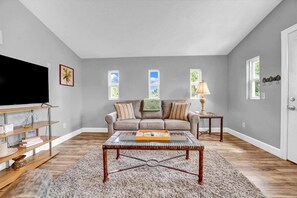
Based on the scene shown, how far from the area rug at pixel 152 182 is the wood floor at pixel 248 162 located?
17 cm

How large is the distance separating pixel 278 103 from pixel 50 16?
13.5 feet

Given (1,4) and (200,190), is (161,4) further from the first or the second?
(200,190)

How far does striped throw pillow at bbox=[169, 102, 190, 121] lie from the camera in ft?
11.0

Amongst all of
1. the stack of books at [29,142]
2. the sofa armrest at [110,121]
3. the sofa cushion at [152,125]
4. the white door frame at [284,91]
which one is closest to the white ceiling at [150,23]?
the white door frame at [284,91]

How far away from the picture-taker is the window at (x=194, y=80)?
13.4ft

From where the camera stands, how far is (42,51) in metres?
2.78

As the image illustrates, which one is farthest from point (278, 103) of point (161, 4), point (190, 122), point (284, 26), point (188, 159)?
point (161, 4)

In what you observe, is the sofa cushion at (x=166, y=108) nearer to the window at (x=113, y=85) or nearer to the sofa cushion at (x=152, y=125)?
the sofa cushion at (x=152, y=125)

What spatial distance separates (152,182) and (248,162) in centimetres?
157

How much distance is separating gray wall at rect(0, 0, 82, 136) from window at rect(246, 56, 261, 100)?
13.5 feet

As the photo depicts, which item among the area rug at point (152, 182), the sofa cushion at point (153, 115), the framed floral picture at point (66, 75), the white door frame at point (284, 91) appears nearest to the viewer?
the area rug at point (152, 182)

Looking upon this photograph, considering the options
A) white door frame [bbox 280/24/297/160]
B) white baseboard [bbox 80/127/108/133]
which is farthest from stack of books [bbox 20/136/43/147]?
white door frame [bbox 280/24/297/160]

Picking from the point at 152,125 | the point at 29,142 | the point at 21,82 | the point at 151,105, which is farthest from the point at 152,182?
the point at 21,82

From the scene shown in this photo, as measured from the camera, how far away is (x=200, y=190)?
5.22 feet
